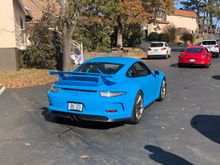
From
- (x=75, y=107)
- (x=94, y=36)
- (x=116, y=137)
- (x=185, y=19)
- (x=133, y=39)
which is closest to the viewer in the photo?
(x=116, y=137)

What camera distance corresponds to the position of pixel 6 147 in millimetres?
6305

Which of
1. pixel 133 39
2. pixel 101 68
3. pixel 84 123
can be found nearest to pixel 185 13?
pixel 133 39

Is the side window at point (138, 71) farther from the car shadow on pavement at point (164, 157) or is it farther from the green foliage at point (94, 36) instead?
the green foliage at point (94, 36)

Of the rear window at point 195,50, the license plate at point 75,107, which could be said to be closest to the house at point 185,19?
the rear window at point 195,50

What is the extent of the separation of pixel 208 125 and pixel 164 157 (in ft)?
7.85

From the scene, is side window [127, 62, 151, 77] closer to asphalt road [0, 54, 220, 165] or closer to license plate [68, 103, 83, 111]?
asphalt road [0, 54, 220, 165]

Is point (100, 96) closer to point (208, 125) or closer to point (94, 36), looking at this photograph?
point (208, 125)

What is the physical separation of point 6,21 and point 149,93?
12.7 metres

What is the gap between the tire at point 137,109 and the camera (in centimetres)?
759

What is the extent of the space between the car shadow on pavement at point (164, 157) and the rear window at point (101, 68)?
7.90 ft

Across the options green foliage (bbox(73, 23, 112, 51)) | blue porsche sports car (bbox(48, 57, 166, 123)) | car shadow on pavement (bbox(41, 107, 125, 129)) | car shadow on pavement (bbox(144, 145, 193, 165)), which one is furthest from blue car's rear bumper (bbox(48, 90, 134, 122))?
green foliage (bbox(73, 23, 112, 51))

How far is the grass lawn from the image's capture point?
14342 mm

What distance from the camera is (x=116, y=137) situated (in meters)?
6.88

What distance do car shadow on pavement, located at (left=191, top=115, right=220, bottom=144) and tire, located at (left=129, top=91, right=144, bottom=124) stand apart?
1.16 meters
